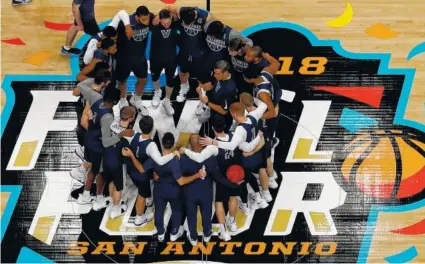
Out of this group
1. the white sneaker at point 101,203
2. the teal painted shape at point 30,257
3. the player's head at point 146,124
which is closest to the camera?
the player's head at point 146,124

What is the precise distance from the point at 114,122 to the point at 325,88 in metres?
2.98

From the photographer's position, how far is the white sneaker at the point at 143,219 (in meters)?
7.80

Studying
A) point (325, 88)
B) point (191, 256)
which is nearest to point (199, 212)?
point (191, 256)

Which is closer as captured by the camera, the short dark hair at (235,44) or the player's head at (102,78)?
the player's head at (102,78)

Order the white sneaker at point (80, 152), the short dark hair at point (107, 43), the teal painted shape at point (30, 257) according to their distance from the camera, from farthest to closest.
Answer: the white sneaker at point (80, 152), the teal painted shape at point (30, 257), the short dark hair at point (107, 43)

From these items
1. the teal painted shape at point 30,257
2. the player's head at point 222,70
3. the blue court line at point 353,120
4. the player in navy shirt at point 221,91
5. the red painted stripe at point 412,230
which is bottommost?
the teal painted shape at point 30,257

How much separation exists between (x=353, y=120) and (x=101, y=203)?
336 centimetres

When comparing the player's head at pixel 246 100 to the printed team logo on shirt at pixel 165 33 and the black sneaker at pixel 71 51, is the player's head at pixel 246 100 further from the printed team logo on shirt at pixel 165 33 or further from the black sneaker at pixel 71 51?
the black sneaker at pixel 71 51

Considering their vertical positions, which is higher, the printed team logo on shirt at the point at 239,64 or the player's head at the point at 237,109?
the printed team logo on shirt at the point at 239,64

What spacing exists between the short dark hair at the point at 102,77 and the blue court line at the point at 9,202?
1.85 metres

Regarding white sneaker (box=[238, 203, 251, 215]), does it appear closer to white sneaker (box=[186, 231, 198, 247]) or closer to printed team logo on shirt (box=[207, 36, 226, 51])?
white sneaker (box=[186, 231, 198, 247])

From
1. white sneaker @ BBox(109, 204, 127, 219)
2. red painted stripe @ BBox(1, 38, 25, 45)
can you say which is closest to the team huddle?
white sneaker @ BBox(109, 204, 127, 219)

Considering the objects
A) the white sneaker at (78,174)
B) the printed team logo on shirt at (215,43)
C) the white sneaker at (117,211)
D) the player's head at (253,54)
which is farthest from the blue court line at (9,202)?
the player's head at (253,54)

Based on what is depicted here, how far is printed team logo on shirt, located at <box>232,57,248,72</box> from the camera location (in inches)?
301
